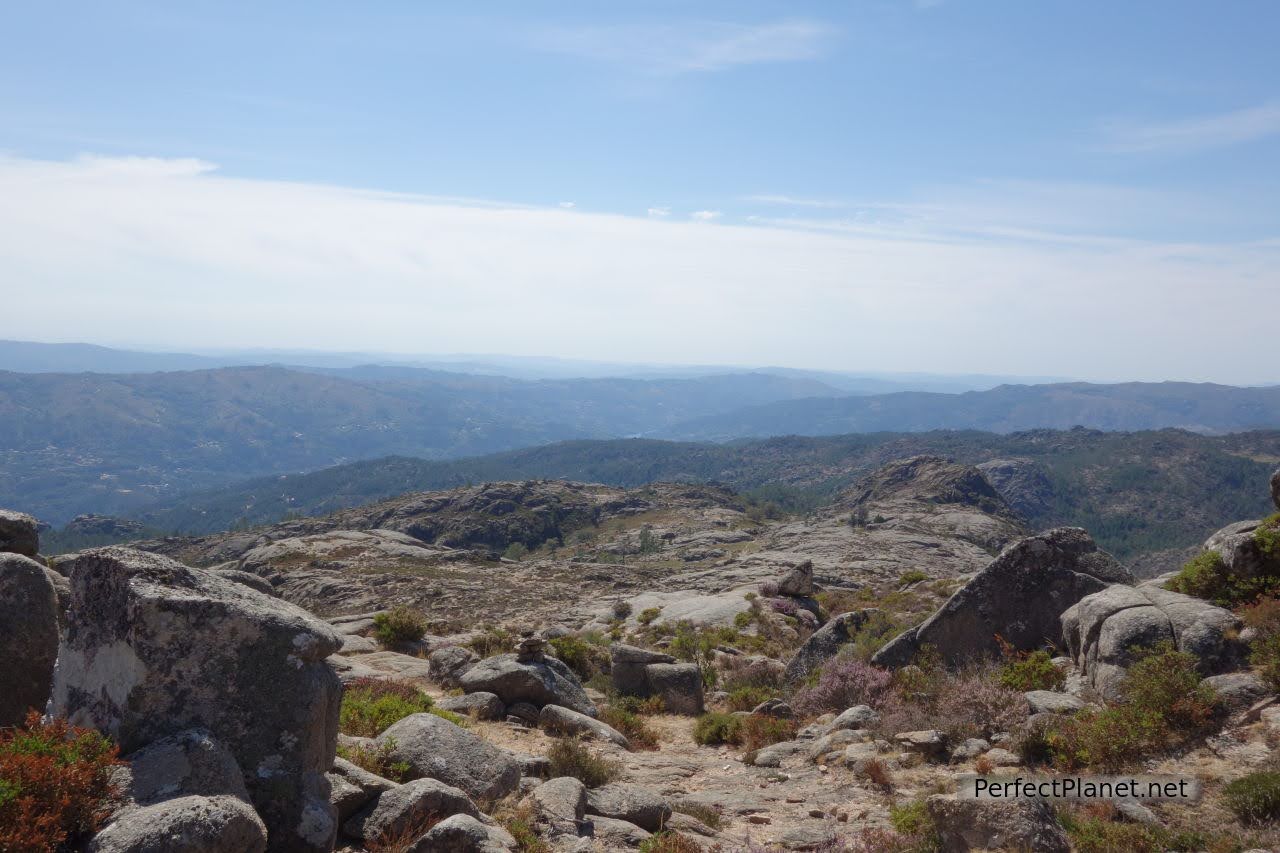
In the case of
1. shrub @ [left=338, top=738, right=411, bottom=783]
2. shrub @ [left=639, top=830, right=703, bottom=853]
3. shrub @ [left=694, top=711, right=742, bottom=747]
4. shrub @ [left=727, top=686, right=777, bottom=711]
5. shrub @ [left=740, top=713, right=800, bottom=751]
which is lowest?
shrub @ [left=727, top=686, right=777, bottom=711]

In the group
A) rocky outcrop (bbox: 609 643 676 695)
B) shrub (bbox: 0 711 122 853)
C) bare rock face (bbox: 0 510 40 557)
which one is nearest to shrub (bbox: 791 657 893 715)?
rocky outcrop (bbox: 609 643 676 695)

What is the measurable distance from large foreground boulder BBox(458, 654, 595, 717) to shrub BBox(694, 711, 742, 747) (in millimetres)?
2722

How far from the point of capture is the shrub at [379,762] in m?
10.0

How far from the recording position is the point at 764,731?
17500 mm

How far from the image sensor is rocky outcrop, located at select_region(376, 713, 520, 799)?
34.1 ft

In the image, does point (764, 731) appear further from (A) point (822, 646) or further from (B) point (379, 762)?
(B) point (379, 762)

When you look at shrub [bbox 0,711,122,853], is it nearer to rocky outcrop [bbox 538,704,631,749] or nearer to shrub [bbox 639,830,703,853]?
shrub [bbox 639,830,703,853]

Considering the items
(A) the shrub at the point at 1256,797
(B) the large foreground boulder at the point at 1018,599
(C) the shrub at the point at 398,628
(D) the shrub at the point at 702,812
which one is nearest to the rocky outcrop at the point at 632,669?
(B) the large foreground boulder at the point at 1018,599

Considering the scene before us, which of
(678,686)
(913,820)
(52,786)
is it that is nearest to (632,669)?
(678,686)

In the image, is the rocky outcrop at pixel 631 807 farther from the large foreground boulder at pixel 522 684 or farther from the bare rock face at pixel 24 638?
the bare rock face at pixel 24 638

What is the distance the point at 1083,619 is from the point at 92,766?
675 inches

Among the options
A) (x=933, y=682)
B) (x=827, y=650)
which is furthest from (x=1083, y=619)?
(x=827, y=650)

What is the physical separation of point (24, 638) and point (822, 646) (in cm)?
1965

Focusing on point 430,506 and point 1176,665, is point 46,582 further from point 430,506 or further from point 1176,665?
point 430,506
